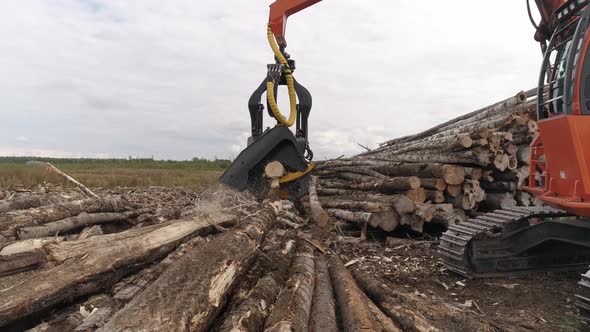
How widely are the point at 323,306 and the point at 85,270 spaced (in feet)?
5.71

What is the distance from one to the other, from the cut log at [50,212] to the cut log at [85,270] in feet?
5.63

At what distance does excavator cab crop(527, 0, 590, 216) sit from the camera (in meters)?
3.58

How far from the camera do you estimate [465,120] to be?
8.94 metres

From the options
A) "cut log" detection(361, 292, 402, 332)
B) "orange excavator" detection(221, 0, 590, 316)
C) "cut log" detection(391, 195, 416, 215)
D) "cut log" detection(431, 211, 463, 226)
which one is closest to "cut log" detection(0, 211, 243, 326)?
"cut log" detection(361, 292, 402, 332)

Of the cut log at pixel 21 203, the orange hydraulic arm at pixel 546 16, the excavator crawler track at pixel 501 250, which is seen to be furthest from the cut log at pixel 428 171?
the cut log at pixel 21 203

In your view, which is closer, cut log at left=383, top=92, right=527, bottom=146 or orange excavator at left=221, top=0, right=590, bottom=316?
orange excavator at left=221, top=0, right=590, bottom=316

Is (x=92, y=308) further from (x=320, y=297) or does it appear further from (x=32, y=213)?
(x=32, y=213)

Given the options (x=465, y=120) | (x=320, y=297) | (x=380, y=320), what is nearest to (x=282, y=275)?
(x=320, y=297)

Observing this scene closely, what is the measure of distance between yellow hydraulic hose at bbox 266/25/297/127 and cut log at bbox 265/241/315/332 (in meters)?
2.56

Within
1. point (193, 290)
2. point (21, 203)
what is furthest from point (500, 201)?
point (21, 203)

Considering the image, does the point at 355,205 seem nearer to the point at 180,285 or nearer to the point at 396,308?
the point at 396,308

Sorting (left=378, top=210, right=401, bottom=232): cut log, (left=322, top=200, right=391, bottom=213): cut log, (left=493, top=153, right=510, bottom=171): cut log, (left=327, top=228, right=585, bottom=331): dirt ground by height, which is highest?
(left=493, top=153, right=510, bottom=171): cut log

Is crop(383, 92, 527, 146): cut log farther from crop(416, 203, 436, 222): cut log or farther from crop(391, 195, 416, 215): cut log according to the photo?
crop(391, 195, 416, 215): cut log

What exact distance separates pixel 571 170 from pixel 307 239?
278cm
